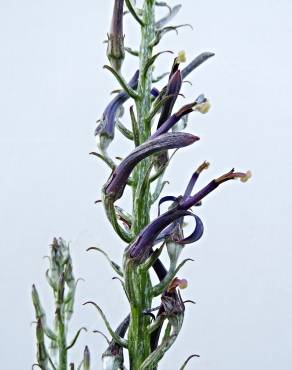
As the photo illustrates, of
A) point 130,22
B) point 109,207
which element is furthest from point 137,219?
point 130,22

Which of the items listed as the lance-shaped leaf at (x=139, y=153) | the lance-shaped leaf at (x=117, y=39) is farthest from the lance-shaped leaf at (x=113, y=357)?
the lance-shaped leaf at (x=117, y=39)

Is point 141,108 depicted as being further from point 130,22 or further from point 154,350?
point 130,22

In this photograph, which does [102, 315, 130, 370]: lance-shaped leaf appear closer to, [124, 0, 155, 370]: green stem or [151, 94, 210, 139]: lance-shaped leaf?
[124, 0, 155, 370]: green stem

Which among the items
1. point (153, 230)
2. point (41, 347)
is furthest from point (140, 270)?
point (41, 347)

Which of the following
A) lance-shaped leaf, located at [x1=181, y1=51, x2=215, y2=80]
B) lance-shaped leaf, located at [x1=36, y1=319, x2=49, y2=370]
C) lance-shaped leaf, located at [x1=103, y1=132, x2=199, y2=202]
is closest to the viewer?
lance-shaped leaf, located at [x1=103, y1=132, x2=199, y2=202]

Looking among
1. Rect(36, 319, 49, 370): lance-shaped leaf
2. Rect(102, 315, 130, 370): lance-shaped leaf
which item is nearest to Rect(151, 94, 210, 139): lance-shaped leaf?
Rect(102, 315, 130, 370): lance-shaped leaf

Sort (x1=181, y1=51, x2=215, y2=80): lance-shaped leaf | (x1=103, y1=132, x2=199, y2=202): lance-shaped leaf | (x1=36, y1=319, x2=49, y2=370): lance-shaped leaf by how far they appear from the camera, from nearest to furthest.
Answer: (x1=103, y1=132, x2=199, y2=202): lance-shaped leaf, (x1=181, y1=51, x2=215, y2=80): lance-shaped leaf, (x1=36, y1=319, x2=49, y2=370): lance-shaped leaf

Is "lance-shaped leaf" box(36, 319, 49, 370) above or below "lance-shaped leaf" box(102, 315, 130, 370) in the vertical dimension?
above
